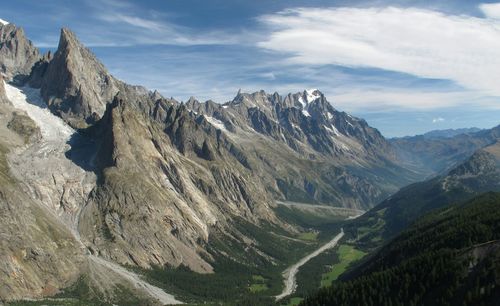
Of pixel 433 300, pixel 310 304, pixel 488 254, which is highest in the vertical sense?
pixel 488 254

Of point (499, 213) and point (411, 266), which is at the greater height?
point (499, 213)

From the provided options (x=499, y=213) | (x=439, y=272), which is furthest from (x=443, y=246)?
(x=439, y=272)

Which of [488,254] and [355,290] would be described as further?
[355,290]

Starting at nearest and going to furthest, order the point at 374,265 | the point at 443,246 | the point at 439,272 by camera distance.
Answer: the point at 439,272 → the point at 443,246 → the point at 374,265

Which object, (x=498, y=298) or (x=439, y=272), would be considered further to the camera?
(x=439, y=272)

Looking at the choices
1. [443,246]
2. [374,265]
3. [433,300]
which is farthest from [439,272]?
[374,265]

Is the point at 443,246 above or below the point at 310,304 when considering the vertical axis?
above

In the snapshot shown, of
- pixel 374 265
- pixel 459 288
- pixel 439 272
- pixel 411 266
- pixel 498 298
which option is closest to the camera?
pixel 498 298

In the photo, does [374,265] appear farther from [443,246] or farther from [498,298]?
[498,298]

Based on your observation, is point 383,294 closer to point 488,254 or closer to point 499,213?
point 488,254
